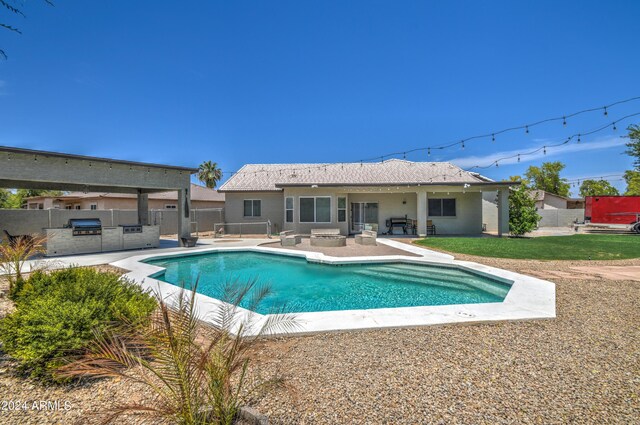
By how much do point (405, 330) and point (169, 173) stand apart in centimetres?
1258

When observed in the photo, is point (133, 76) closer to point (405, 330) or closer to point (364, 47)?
point (364, 47)

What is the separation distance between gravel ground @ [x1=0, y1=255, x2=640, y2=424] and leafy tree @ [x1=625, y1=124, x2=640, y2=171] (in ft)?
83.2

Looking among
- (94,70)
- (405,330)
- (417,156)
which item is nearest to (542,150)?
(417,156)

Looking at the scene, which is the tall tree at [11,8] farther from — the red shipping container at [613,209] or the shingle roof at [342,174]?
the red shipping container at [613,209]

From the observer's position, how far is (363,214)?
62.2ft

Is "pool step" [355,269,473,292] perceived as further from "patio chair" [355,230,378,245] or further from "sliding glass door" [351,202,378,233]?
"sliding glass door" [351,202,378,233]

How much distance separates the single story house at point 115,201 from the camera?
73.1 feet

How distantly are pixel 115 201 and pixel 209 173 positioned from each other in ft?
68.4

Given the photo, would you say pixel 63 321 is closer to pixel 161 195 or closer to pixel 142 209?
pixel 142 209

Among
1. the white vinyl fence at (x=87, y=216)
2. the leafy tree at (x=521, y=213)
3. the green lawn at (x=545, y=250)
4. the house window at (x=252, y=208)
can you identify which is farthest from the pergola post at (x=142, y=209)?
the leafy tree at (x=521, y=213)

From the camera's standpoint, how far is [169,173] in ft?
43.4

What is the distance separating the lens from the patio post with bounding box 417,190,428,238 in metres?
16.5

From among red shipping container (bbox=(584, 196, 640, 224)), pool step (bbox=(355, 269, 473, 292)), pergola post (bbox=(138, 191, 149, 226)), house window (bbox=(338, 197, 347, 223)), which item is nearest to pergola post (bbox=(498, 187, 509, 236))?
house window (bbox=(338, 197, 347, 223))

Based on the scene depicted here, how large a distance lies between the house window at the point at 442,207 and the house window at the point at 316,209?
679cm
